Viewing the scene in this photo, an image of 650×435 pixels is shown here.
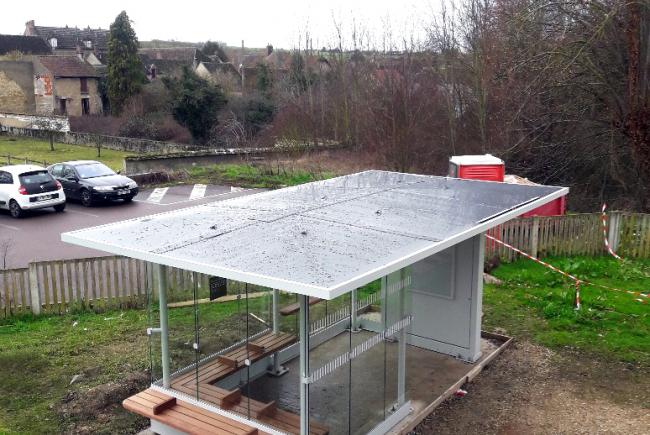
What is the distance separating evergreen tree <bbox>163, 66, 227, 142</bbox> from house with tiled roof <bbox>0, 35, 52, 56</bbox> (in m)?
37.5

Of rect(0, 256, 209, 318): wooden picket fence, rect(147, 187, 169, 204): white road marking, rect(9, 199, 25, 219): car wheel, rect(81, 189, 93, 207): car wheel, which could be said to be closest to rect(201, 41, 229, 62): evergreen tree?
rect(147, 187, 169, 204): white road marking

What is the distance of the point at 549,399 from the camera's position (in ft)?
27.6

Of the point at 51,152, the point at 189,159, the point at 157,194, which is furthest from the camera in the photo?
the point at 51,152

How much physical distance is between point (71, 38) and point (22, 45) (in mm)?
12680

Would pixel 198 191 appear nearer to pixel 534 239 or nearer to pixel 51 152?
pixel 534 239

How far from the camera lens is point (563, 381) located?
29.3 ft

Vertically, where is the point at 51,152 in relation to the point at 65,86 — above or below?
below

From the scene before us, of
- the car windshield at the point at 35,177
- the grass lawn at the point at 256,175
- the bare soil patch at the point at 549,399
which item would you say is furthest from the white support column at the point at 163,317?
the grass lawn at the point at 256,175

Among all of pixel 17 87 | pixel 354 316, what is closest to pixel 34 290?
pixel 354 316

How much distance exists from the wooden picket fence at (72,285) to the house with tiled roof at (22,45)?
65.2 m

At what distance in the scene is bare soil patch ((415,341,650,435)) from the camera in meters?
7.72

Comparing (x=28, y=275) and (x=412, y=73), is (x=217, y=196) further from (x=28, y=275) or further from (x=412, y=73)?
(x=28, y=275)

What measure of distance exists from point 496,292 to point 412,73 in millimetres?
14705

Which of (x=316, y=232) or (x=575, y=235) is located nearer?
(x=316, y=232)
